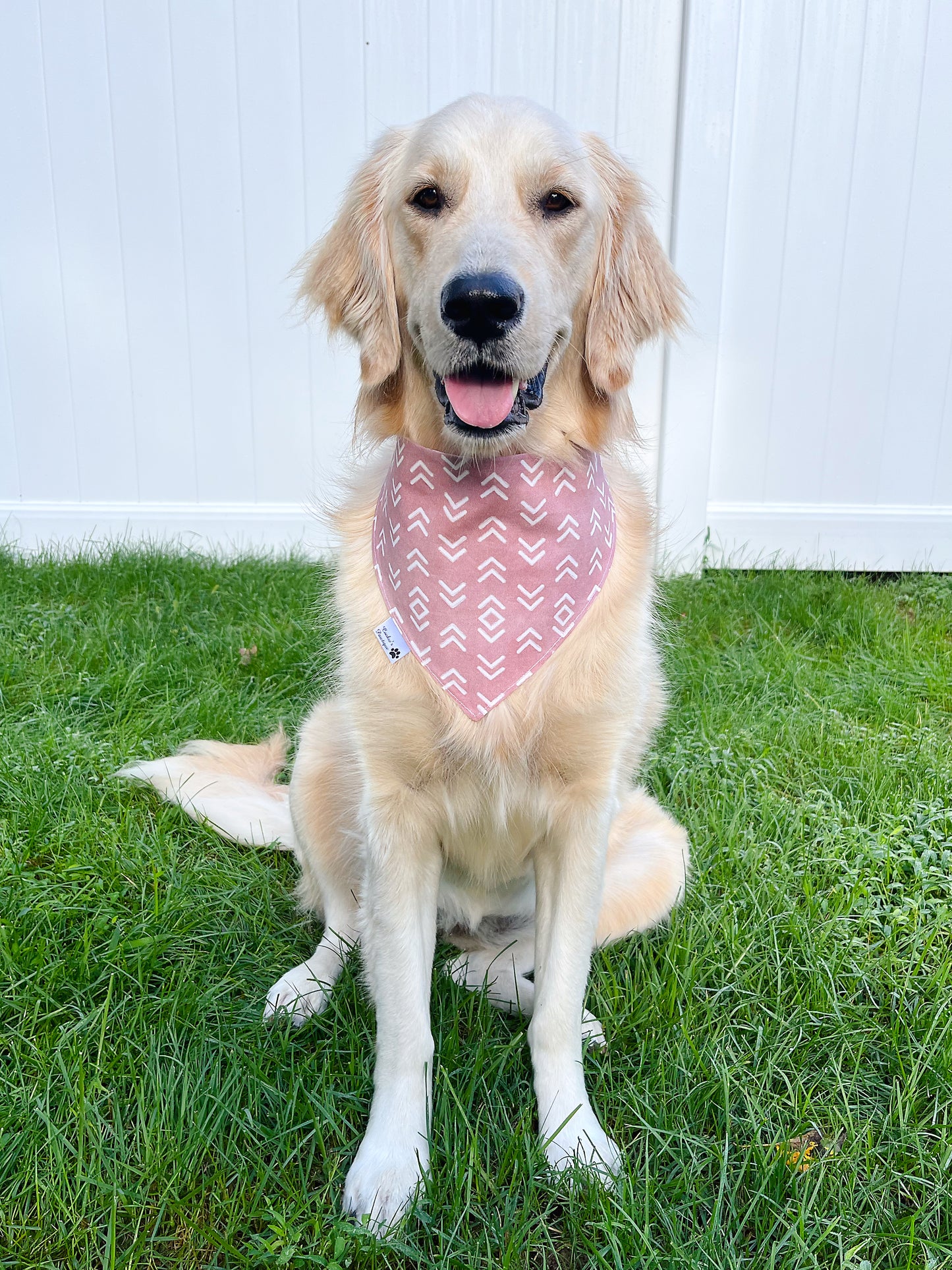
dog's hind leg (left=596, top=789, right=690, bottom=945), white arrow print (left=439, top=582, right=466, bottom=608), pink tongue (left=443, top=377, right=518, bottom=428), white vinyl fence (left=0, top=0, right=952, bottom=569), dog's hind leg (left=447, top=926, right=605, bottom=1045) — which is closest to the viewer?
pink tongue (left=443, top=377, right=518, bottom=428)

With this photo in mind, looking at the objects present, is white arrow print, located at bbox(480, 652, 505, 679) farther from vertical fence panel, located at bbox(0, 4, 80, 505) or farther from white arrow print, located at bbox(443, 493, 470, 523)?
vertical fence panel, located at bbox(0, 4, 80, 505)

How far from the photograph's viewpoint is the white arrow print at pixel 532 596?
1589mm

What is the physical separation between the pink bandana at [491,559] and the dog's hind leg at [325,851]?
0.99 feet

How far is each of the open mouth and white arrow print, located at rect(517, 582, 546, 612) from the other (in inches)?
11.1

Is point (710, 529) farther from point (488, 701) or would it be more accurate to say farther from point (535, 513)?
point (488, 701)

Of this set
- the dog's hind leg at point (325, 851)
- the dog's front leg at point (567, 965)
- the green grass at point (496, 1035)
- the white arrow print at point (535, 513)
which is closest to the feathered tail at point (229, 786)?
the green grass at point (496, 1035)

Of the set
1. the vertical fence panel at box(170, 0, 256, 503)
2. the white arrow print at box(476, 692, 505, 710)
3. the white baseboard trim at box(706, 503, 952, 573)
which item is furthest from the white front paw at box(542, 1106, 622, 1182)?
the vertical fence panel at box(170, 0, 256, 503)

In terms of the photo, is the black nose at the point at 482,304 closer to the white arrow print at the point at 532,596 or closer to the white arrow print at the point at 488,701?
the white arrow print at the point at 532,596

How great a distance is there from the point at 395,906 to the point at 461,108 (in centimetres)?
144

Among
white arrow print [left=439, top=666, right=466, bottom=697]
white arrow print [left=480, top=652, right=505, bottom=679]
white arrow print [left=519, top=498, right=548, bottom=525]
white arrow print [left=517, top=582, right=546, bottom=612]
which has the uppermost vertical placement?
white arrow print [left=519, top=498, right=548, bottom=525]

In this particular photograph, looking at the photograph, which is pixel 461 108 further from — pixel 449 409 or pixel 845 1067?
pixel 845 1067

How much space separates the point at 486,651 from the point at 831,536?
3.50 metres

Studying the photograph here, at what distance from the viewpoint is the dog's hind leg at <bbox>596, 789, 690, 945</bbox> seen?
188 centimetres

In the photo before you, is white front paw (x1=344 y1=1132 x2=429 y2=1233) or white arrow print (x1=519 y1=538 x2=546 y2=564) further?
white arrow print (x1=519 y1=538 x2=546 y2=564)
